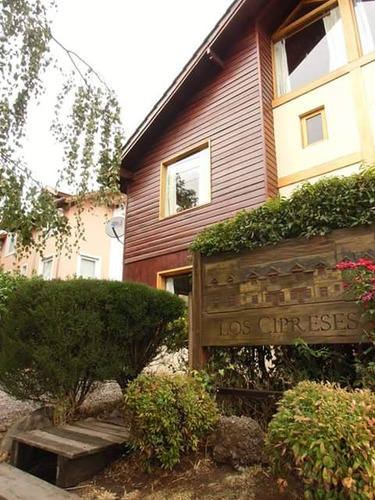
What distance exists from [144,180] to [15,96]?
4970 millimetres

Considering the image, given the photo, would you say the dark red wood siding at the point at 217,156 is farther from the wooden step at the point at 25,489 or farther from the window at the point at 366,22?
the wooden step at the point at 25,489

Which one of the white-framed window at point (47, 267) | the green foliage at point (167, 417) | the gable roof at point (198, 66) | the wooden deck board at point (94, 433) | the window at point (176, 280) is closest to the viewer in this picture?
the green foliage at point (167, 417)

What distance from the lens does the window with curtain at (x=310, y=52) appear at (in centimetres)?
629

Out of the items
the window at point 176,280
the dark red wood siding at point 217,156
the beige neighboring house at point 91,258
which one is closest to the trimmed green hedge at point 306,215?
the dark red wood siding at point 217,156

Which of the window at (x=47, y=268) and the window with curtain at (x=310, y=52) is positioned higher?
the window with curtain at (x=310, y=52)

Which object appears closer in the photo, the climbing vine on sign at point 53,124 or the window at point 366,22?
the climbing vine on sign at point 53,124

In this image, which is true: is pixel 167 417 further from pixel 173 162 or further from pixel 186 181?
pixel 173 162

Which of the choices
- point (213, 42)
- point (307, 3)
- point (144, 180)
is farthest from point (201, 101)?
point (307, 3)

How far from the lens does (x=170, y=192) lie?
7848 mm

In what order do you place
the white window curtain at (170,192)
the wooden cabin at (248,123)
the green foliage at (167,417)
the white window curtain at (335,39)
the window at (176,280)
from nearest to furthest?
1. the green foliage at (167,417)
2. the wooden cabin at (248,123)
3. the white window curtain at (335,39)
4. the window at (176,280)
5. the white window curtain at (170,192)

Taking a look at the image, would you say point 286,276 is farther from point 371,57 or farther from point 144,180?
point 144,180

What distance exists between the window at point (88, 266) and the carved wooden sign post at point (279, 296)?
12.3 m

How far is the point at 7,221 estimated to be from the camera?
11.2 ft

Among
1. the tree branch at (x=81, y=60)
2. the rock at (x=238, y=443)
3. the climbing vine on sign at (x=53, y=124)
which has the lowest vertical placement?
the rock at (x=238, y=443)
